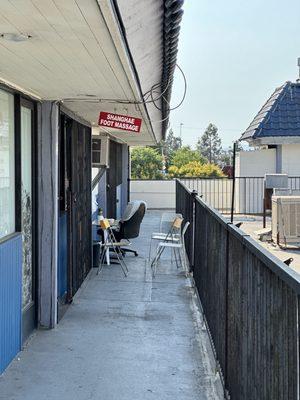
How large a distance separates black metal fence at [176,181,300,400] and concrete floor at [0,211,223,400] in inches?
14.8

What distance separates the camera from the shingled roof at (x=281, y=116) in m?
18.4

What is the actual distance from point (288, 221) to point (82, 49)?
9780 mm

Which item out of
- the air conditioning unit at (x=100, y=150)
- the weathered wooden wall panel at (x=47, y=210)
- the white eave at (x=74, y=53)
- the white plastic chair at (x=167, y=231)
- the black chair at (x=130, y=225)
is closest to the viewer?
the white eave at (x=74, y=53)

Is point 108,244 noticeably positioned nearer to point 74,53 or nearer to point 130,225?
point 130,225

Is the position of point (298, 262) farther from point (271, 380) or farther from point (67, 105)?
point (271, 380)

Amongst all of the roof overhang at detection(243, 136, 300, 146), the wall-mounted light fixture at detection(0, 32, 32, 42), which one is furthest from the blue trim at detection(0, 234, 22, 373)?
the roof overhang at detection(243, 136, 300, 146)

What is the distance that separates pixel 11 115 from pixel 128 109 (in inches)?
81.0

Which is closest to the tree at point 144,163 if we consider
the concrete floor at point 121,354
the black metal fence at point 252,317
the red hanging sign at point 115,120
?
the concrete floor at point 121,354

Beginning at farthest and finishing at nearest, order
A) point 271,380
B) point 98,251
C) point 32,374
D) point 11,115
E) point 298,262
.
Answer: point 298,262 → point 98,251 → point 11,115 → point 32,374 → point 271,380

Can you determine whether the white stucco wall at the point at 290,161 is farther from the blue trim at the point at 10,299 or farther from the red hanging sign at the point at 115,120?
the blue trim at the point at 10,299

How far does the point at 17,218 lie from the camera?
5.04 m

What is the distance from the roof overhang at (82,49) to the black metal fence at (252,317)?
128cm

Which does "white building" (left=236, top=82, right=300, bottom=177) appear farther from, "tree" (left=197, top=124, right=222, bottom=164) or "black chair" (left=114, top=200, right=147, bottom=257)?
"tree" (left=197, top=124, right=222, bottom=164)

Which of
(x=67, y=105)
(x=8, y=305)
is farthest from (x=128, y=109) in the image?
(x=8, y=305)
